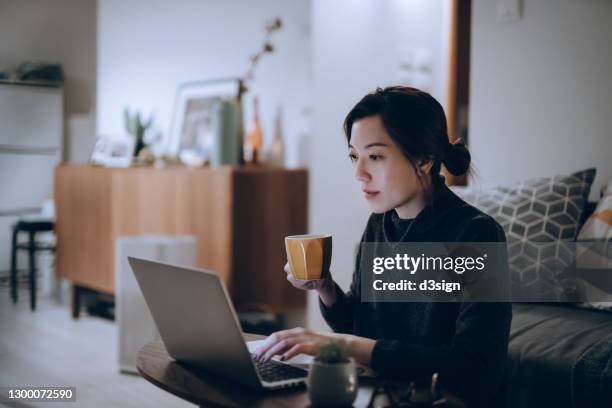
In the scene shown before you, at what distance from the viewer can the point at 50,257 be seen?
4.54 m

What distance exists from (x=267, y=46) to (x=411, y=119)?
2.33 meters

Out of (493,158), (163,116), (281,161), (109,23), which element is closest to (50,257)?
(163,116)

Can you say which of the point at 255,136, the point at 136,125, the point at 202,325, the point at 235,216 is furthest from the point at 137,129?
the point at 202,325

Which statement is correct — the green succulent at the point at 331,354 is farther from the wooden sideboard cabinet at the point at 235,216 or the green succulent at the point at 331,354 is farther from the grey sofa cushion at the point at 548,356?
the wooden sideboard cabinet at the point at 235,216

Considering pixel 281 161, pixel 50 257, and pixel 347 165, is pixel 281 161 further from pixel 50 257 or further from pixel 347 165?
pixel 50 257

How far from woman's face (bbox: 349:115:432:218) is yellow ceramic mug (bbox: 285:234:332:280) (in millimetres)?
145

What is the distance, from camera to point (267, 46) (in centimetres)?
334

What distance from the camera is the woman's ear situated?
1.15 meters

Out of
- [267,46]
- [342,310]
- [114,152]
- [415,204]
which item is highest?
[267,46]

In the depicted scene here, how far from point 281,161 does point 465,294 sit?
2465 millimetres

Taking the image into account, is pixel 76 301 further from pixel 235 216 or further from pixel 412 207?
pixel 412 207

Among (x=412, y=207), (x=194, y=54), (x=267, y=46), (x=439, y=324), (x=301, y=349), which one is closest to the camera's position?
(x=301, y=349)

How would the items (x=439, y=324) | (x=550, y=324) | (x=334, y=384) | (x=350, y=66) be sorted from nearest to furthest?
(x=334, y=384)
(x=439, y=324)
(x=550, y=324)
(x=350, y=66)

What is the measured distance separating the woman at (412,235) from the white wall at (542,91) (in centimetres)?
127
